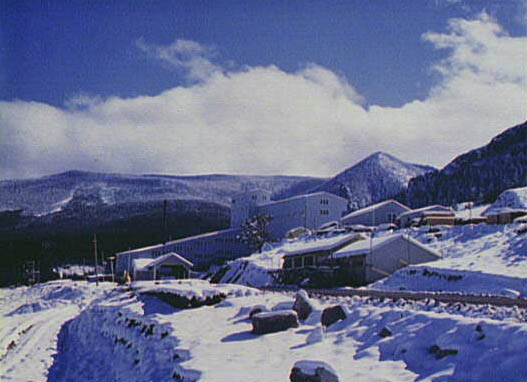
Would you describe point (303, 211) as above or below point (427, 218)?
above

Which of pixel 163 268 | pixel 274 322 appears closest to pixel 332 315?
pixel 274 322

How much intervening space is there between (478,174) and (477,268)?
136 metres

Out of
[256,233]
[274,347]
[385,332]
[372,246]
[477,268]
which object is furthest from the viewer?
[256,233]

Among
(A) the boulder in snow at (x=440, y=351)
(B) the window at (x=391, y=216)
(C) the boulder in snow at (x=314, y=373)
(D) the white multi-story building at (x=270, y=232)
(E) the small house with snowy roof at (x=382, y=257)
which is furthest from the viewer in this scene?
(D) the white multi-story building at (x=270, y=232)

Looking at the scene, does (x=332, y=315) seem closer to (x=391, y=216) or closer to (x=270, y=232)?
(x=391, y=216)

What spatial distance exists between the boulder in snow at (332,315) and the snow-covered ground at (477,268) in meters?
13.3

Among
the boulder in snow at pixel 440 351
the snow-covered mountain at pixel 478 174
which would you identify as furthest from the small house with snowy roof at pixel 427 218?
the snow-covered mountain at pixel 478 174

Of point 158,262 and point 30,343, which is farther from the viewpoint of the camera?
point 158,262

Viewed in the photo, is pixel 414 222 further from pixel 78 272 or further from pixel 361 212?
pixel 78 272

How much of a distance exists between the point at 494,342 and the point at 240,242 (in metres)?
95.9

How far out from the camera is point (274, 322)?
566 inches

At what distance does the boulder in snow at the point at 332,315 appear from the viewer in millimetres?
14352

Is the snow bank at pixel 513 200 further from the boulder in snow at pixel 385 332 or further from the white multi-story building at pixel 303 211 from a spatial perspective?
the boulder in snow at pixel 385 332

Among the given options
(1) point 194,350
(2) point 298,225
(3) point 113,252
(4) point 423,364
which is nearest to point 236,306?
(1) point 194,350
